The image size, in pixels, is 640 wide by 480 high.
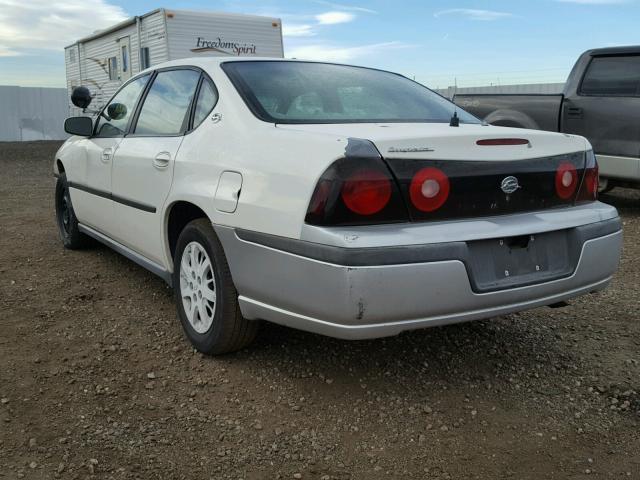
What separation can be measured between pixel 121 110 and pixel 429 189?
2732mm

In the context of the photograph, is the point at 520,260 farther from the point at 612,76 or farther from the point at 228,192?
the point at 612,76

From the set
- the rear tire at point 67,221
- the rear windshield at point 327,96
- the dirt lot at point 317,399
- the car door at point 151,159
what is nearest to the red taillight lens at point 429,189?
the rear windshield at point 327,96

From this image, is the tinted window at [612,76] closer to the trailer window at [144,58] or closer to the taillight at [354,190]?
the taillight at [354,190]

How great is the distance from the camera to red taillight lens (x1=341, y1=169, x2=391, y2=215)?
2.41 meters

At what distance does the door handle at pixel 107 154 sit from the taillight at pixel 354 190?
2.23 m

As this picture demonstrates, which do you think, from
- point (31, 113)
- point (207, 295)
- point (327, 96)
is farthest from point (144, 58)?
point (31, 113)

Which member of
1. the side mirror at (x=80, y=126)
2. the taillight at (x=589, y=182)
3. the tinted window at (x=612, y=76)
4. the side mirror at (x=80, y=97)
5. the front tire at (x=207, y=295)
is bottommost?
the front tire at (x=207, y=295)

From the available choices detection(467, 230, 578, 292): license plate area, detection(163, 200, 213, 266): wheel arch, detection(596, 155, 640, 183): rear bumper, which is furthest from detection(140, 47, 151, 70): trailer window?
detection(467, 230, 578, 292): license plate area

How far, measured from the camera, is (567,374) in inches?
122

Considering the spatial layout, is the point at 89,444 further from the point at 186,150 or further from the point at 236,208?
the point at 186,150

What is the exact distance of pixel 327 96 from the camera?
3285mm

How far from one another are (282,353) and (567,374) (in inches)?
55.7

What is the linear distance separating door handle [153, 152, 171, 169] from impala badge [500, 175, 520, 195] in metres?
1.73

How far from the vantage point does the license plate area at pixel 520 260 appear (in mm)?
2547
